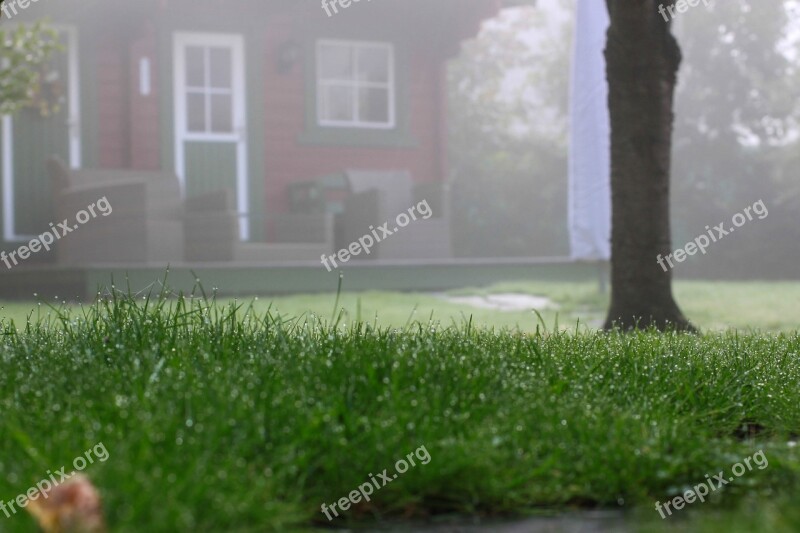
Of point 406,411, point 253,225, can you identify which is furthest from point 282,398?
point 253,225

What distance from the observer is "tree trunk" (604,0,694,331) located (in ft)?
18.3

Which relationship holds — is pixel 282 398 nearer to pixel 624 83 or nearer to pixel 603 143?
pixel 624 83

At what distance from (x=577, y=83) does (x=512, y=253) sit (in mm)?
10559

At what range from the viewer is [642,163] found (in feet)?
18.5

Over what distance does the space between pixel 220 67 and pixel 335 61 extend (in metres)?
1.50

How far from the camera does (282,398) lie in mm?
2211
